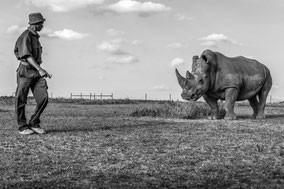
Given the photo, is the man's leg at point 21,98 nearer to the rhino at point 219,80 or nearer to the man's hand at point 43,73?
the man's hand at point 43,73

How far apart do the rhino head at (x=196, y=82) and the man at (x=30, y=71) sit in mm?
5207

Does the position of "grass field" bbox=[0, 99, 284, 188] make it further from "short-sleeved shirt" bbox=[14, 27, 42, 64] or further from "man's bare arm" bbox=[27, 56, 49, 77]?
"short-sleeved shirt" bbox=[14, 27, 42, 64]

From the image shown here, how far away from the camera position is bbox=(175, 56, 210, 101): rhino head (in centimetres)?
1280

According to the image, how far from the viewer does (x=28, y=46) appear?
812cm

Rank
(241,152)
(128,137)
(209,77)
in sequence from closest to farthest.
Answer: (241,152), (128,137), (209,77)

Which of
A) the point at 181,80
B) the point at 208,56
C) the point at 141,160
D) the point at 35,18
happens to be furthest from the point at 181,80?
the point at 141,160

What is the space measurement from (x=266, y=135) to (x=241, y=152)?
260cm

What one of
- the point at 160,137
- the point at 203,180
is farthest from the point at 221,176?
the point at 160,137

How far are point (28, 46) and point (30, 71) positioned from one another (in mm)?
418

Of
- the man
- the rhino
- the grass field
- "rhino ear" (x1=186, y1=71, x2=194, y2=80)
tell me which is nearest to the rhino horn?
the rhino

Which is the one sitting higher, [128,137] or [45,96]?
[45,96]

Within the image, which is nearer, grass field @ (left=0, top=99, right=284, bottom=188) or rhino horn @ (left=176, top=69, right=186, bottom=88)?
grass field @ (left=0, top=99, right=284, bottom=188)

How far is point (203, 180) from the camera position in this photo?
4406 mm

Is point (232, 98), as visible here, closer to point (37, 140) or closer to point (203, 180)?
point (37, 140)
